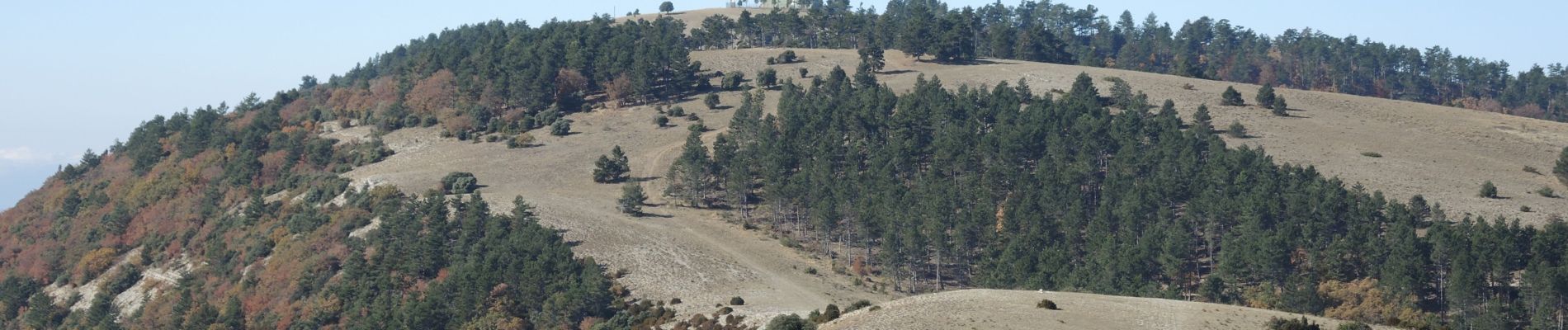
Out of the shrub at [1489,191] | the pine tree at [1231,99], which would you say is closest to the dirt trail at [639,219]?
the shrub at [1489,191]

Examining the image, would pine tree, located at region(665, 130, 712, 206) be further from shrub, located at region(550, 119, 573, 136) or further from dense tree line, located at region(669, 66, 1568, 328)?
shrub, located at region(550, 119, 573, 136)

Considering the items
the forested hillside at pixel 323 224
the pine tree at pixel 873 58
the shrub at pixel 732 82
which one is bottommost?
the forested hillside at pixel 323 224

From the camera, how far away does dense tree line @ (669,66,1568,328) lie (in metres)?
99.8

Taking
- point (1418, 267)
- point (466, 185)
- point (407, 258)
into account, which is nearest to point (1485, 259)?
point (1418, 267)

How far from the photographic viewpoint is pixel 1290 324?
71375 mm

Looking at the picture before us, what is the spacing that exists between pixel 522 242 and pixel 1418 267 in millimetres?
64395

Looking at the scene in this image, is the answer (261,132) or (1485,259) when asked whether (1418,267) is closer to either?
(1485,259)

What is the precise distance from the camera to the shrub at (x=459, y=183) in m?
139

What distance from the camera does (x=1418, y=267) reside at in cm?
9962

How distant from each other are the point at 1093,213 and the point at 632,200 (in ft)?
131

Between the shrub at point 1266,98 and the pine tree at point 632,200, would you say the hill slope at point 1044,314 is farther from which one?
the shrub at point 1266,98

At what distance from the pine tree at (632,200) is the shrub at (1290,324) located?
2664 inches

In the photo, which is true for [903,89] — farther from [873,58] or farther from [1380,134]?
[1380,134]

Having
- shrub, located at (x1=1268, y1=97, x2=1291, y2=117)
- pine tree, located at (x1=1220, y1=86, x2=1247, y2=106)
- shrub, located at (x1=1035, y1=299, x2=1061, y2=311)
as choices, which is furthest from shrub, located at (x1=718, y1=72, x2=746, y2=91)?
shrub, located at (x1=1035, y1=299, x2=1061, y2=311)
